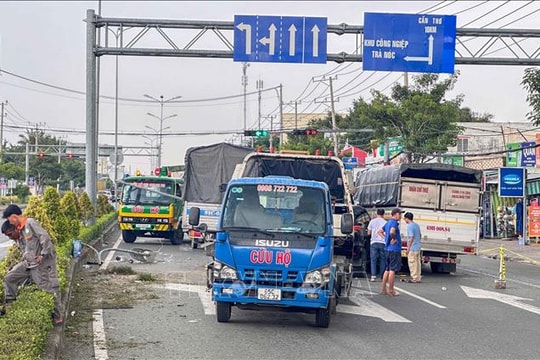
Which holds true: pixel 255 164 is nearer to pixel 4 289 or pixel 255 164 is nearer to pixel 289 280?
pixel 289 280

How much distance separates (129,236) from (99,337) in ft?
63.2

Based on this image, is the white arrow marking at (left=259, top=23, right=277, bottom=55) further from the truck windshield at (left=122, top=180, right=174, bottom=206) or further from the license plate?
the license plate

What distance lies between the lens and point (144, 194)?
29250mm

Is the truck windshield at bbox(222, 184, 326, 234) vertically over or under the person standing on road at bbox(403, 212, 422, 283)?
over

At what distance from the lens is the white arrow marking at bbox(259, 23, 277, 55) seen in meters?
22.0

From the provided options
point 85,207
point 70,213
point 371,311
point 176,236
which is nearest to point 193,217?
point 371,311

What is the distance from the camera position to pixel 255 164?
16.6 m

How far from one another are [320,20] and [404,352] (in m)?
14.1

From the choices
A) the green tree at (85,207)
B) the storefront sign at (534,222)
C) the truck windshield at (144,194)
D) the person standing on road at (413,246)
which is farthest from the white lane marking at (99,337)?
the storefront sign at (534,222)

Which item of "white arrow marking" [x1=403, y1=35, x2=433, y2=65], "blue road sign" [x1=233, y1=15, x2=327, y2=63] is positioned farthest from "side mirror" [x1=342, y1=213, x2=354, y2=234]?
"white arrow marking" [x1=403, y1=35, x2=433, y2=65]

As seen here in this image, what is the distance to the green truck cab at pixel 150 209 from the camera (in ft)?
93.6

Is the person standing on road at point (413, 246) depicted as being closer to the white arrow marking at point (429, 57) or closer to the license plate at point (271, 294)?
the white arrow marking at point (429, 57)

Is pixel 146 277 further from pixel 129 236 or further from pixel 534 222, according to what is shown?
pixel 534 222

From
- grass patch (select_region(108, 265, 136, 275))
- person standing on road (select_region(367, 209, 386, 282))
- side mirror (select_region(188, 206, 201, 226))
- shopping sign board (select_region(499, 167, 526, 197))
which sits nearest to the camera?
side mirror (select_region(188, 206, 201, 226))
